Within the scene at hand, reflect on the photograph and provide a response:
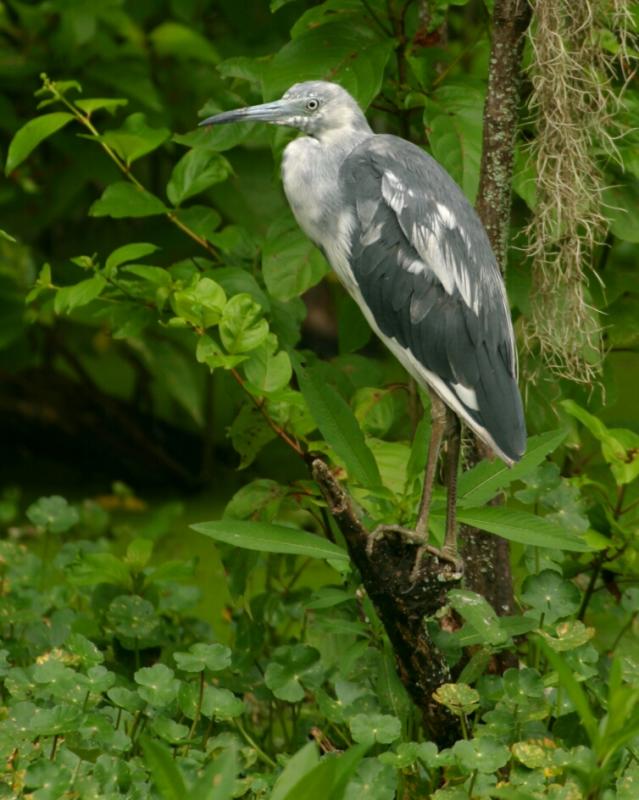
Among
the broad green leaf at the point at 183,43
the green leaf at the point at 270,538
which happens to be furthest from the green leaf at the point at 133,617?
the broad green leaf at the point at 183,43

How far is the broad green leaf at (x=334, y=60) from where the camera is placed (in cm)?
221

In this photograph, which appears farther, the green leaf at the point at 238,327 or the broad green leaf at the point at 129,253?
the broad green leaf at the point at 129,253

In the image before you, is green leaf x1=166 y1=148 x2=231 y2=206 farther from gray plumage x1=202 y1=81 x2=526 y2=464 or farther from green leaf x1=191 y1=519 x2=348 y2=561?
green leaf x1=191 y1=519 x2=348 y2=561

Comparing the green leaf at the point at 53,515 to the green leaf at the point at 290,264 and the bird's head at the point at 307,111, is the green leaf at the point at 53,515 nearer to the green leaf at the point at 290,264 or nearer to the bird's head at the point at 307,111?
the green leaf at the point at 290,264

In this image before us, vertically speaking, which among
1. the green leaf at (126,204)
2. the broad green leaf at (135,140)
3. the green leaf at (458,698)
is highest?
the broad green leaf at (135,140)

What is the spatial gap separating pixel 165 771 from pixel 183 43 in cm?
243

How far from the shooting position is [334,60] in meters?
2.26

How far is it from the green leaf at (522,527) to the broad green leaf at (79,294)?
0.71 metres

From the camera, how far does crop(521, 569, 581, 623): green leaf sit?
2139mm

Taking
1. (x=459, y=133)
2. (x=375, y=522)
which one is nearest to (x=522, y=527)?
(x=375, y=522)

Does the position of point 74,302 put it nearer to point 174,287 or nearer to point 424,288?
point 174,287

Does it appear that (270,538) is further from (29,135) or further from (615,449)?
(29,135)

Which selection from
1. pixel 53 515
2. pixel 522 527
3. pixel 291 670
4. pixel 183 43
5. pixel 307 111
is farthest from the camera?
pixel 183 43

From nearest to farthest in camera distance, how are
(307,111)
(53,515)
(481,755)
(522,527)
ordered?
1. (481,755)
2. (522,527)
3. (307,111)
4. (53,515)
